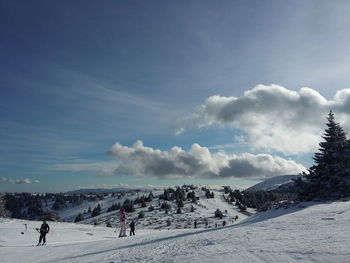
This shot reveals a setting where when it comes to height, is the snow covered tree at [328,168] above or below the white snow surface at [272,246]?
above

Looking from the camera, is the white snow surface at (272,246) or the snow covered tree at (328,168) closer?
the white snow surface at (272,246)

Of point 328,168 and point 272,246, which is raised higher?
point 328,168

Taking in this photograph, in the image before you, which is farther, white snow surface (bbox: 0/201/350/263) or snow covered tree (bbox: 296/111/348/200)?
snow covered tree (bbox: 296/111/348/200)

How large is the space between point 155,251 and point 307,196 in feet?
52.5

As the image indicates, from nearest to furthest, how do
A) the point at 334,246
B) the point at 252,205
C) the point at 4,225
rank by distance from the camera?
1. the point at 334,246
2. the point at 4,225
3. the point at 252,205

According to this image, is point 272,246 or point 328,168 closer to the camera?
point 272,246

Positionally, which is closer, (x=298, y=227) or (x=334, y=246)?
(x=334, y=246)

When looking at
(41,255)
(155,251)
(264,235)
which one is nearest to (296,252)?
(264,235)

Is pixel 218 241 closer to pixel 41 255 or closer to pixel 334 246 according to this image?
pixel 334 246

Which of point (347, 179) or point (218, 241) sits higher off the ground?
point (347, 179)

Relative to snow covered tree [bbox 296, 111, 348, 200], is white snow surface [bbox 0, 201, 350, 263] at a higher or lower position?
lower

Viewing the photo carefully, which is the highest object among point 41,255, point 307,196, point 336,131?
point 336,131

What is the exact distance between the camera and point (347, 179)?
23.3 meters

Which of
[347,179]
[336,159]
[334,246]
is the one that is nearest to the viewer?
[334,246]
